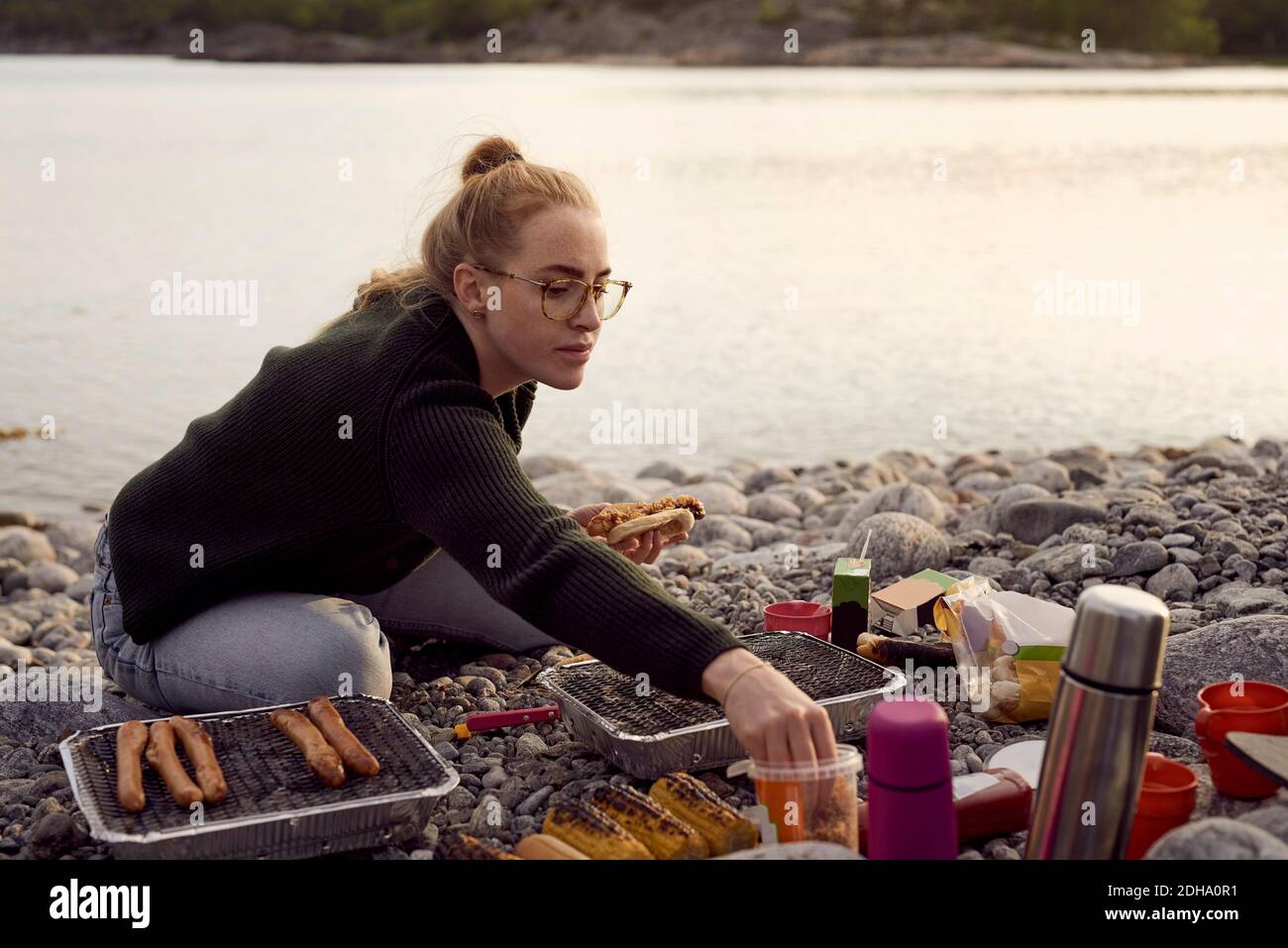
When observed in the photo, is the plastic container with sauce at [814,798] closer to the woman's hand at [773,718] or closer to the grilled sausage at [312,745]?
the woman's hand at [773,718]

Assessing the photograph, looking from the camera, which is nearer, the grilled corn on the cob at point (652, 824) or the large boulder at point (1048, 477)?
the grilled corn on the cob at point (652, 824)

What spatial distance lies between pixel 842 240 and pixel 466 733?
54.5ft

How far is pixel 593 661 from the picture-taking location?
15.3 feet

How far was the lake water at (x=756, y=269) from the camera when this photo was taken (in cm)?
1159

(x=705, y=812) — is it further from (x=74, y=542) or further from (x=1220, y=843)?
(x=74, y=542)

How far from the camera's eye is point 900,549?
6.05 meters

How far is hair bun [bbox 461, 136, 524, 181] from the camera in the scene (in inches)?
167

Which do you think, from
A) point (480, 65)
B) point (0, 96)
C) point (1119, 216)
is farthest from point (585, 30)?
point (1119, 216)

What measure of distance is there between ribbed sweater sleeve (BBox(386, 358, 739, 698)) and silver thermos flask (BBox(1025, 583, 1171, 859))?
2.55 feet

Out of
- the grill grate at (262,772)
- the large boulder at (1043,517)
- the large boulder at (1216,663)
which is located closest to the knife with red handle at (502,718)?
the grill grate at (262,772)

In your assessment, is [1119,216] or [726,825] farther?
[1119,216]

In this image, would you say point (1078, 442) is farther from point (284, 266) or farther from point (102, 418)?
point (284, 266)

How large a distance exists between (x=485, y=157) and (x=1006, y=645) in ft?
7.41

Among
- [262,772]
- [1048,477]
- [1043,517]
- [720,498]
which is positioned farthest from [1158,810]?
[720,498]
